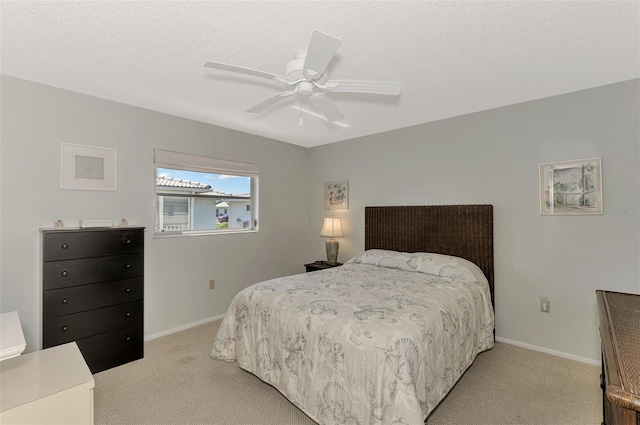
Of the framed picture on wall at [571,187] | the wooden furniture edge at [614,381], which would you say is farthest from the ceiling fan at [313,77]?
the framed picture on wall at [571,187]

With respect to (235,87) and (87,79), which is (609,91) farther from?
(87,79)

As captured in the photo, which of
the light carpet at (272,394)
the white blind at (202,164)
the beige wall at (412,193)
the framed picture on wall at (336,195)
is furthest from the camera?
the framed picture on wall at (336,195)

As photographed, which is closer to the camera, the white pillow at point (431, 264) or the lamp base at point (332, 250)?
the white pillow at point (431, 264)

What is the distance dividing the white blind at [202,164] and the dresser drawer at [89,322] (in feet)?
4.85

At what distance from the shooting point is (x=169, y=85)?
2.60 m

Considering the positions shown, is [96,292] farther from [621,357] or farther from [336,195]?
[621,357]

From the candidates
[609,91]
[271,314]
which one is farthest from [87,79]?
[609,91]

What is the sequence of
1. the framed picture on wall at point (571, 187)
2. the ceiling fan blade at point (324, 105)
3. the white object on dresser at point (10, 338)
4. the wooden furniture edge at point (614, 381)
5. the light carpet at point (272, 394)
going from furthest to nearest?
the framed picture on wall at point (571, 187), the ceiling fan blade at point (324, 105), the light carpet at point (272, 394), the white object on dresser at point (10, 338), the wooden furniture edge at point (614, 381)

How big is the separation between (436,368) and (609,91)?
2.74m

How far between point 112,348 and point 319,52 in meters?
2.93

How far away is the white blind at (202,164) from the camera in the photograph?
10.9 ft

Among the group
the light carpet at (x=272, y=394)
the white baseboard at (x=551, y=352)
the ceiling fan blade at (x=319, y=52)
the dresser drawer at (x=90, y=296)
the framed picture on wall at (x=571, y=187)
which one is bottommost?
the light carpet at (x=272, y=394)

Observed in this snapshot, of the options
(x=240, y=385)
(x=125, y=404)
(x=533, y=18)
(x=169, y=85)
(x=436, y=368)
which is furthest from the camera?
(x=169, y=85)

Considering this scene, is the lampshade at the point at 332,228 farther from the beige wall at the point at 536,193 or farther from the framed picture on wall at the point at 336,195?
the beige wall at the point at 536,193
